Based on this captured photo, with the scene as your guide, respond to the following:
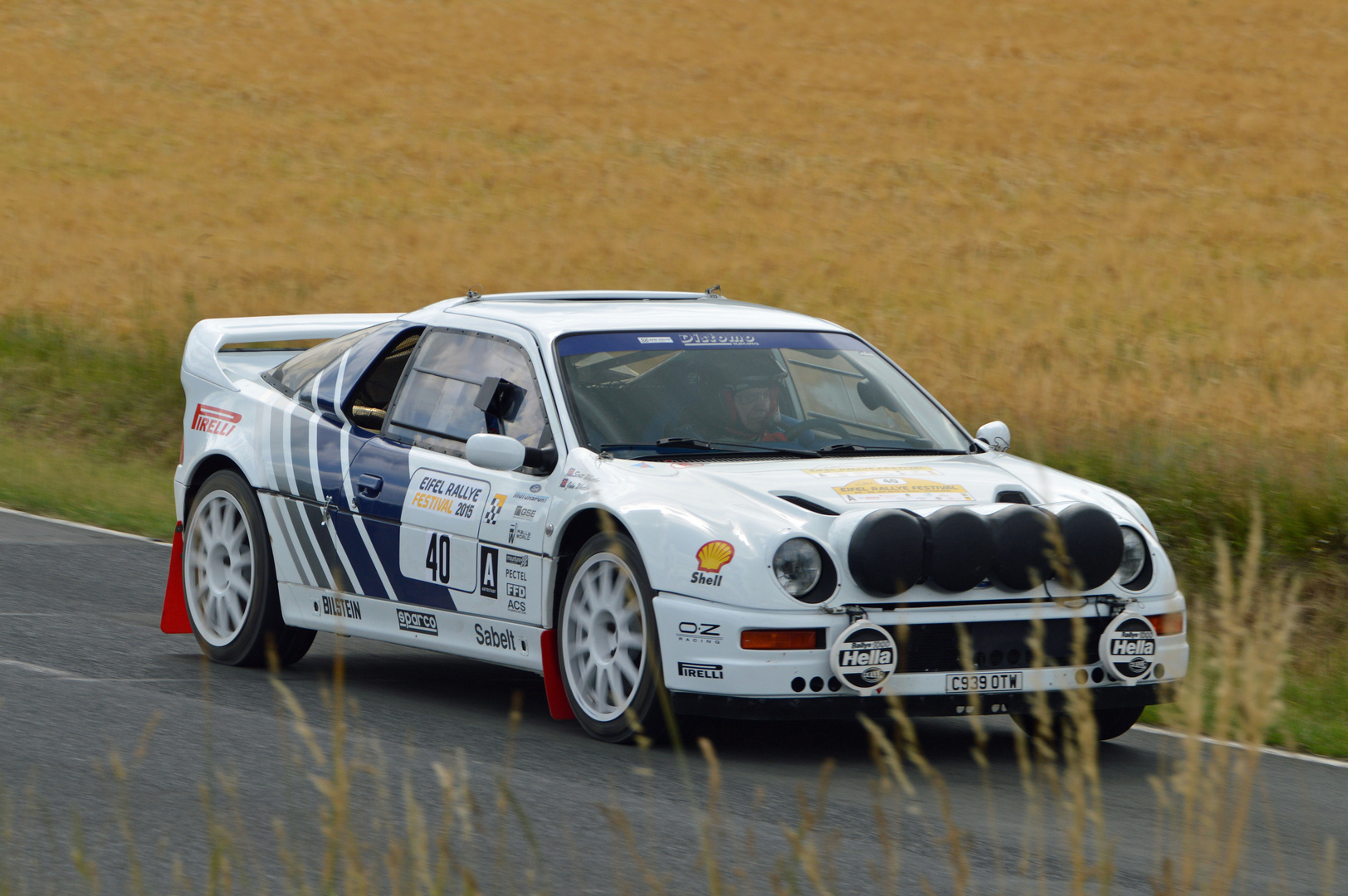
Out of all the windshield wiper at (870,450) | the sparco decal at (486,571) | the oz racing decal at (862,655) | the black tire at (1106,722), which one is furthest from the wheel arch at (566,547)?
the black tire at (1106,722)

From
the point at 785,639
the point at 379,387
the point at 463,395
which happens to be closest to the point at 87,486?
the point at 379,387

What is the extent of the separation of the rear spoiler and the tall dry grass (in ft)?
16.1

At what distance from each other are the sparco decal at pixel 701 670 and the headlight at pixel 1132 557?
1473mm

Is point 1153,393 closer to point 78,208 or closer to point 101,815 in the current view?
point 101,815

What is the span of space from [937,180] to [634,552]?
2746 cm

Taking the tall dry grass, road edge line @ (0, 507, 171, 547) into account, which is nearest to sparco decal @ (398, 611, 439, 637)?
road edge line @ (0, 507, 171, 547)

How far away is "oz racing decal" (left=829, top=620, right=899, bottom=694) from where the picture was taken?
6207 millimetres

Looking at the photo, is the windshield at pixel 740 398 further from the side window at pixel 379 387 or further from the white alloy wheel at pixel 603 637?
the side window at pixel 379 387

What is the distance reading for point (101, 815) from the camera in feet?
18.1

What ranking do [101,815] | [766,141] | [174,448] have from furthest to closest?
1. [766,141]
2. [174,448]
3. [101,815]

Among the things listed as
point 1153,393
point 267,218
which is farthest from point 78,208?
point 1153,393

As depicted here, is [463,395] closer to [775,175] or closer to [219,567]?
[219,567]

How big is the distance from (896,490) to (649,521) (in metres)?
0.86

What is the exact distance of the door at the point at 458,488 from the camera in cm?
713
